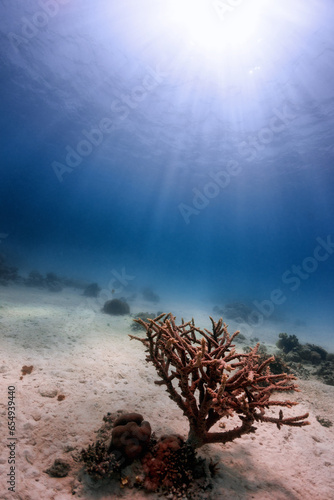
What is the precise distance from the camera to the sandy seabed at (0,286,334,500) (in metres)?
2.83

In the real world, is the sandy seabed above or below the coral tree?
below

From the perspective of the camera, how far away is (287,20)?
1510 centimetres

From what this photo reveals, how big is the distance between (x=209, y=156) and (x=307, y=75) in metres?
14.6

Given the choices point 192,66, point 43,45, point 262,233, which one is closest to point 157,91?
point 192,66

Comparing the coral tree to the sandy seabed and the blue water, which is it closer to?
the sandy seabed

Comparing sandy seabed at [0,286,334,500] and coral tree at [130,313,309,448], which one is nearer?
coral tree at [130,313,309,448]

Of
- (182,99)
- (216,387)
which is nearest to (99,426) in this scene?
(216,387)

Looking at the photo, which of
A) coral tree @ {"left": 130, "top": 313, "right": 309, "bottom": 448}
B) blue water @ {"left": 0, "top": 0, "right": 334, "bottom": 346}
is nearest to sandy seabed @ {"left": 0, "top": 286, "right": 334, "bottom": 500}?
coral tree @ {"left": 130, "top": 313, "right": 309, "bottom": 448}

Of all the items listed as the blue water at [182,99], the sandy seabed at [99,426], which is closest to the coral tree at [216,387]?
the sandy seabed at [99,426]

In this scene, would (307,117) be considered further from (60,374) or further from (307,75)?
(60,374)

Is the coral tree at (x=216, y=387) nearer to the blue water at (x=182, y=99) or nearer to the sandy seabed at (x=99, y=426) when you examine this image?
the sandy seabed at (x=99, y=426)

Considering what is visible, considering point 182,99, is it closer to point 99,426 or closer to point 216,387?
point 216,387

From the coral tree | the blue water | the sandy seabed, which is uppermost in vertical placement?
the blue water

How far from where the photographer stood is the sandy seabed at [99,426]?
2830 mm
